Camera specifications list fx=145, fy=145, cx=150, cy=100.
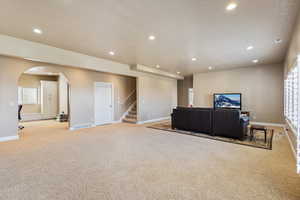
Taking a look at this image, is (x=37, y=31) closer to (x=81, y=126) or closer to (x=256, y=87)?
(x=81, y=126)

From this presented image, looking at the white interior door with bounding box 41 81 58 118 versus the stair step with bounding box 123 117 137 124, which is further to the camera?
the white interior door with bounding box 41 81 58 118

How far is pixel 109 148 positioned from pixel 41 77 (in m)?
8.30

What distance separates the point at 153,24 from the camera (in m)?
3.31

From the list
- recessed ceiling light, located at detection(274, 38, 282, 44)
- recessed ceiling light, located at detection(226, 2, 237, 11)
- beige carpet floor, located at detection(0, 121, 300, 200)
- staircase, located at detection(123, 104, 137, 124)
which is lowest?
beige carpet floor, located at detection(0, 121, 300, 200)

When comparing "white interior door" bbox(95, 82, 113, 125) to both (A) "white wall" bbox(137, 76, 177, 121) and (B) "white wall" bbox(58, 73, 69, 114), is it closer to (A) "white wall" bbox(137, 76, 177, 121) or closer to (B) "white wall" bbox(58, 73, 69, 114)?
(A) "white wall" bbox(137, 76, 177, 121)

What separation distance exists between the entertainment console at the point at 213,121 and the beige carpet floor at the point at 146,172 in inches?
32.3

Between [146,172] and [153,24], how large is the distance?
10.2ft

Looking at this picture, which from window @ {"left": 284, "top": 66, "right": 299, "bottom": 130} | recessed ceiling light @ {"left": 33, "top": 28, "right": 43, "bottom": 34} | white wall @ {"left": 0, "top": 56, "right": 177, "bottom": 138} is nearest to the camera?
window @ {"left": 284, "top": 66, "right": 299, "bottom": 130}

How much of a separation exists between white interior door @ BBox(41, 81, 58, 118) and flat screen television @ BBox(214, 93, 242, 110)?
10.1 meters

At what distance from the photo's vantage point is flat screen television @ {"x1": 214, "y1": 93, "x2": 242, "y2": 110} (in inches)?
301

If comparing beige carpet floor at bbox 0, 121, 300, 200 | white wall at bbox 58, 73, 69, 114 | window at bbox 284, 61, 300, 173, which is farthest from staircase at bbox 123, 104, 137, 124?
window at bbox 284, 61, 300, 173

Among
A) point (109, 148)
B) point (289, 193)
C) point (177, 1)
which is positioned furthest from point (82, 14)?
point (289, 193)

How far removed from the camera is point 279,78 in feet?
22.4

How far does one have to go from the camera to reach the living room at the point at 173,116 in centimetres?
222
